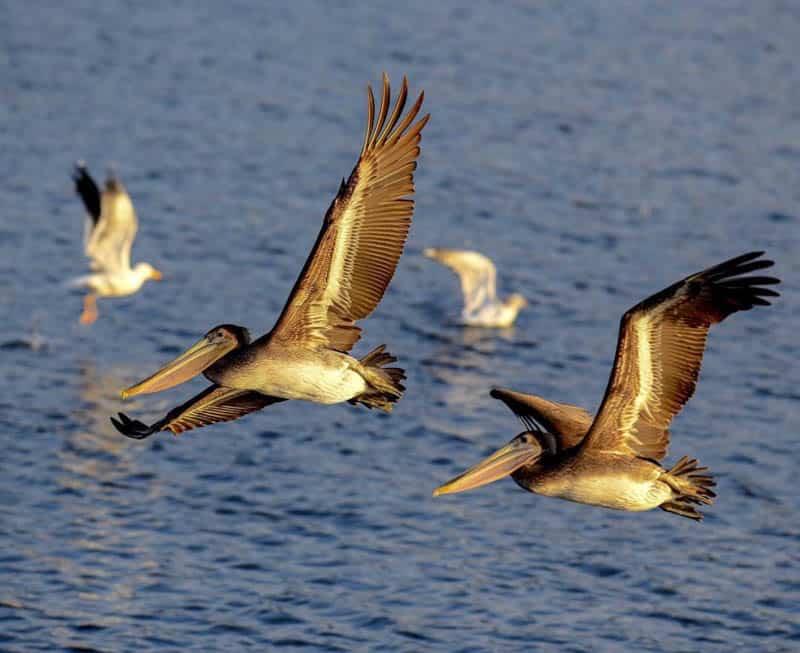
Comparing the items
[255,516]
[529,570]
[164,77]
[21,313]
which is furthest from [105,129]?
[529,570]

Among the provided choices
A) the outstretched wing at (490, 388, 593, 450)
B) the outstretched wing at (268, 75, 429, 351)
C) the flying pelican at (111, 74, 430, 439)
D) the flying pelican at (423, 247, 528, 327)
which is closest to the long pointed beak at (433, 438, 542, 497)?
the outstretched wing at (490, 388, 593, 450)

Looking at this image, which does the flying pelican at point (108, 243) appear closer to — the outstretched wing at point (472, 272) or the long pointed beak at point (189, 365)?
the outstretched wing at point (472, 272)

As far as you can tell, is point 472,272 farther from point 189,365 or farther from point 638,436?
point 638,436

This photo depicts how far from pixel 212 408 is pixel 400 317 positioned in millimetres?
9417

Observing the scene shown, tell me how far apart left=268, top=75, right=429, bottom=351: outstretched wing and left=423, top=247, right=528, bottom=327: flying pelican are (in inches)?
385

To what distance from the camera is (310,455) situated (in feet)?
58.2

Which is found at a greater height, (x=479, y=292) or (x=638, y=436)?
(x=479, y=292)

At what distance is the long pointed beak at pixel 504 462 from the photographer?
37.6ft

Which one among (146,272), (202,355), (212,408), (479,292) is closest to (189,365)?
(202,355)

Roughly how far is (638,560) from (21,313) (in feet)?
28.4

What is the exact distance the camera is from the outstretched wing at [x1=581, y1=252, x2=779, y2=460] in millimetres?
10641

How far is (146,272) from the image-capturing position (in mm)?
21719

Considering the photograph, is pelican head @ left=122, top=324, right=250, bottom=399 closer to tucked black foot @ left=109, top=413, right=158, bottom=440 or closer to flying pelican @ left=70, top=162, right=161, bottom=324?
tucked black foot @ left=109, top=413, right=158, bottom=440

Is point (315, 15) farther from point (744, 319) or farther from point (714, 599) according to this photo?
point (714, 599)
